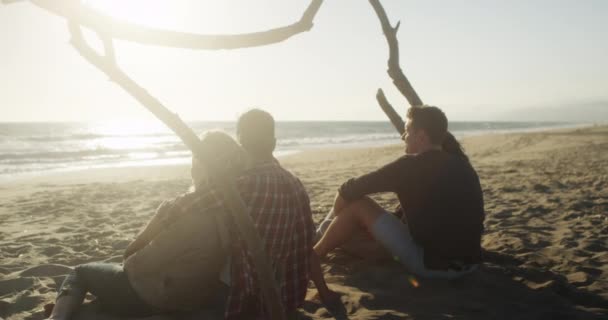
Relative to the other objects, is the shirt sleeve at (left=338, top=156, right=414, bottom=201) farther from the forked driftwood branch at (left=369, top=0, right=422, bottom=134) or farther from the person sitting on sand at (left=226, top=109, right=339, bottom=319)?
the forked driftwood branch at (left=369, top=0, right=422, bottom=134)

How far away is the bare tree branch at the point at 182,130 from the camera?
5.46 ft

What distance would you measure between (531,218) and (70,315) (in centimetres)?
484

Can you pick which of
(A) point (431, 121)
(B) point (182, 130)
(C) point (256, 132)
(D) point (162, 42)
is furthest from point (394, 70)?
(D) point (162, 42)

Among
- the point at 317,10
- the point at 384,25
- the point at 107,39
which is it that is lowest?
the point at 107,39

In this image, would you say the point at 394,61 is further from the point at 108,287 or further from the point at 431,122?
the point at 108,287

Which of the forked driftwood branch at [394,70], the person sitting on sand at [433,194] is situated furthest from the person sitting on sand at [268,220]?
the forked driftwood branch at [394,70]

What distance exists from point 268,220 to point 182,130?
3.32 feet

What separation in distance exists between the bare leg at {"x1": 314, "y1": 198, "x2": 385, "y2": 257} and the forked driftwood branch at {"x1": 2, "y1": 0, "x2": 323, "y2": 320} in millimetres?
1628

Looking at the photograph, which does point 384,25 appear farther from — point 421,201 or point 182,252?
point 182,252

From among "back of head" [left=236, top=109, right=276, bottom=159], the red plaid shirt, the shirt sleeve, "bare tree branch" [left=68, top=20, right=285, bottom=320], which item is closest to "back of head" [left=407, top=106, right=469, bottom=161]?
the shirt sleeve

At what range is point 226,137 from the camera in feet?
8.41

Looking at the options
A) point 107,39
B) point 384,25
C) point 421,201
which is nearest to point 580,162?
point 384,25

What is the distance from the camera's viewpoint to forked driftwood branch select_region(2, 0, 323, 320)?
153 cm

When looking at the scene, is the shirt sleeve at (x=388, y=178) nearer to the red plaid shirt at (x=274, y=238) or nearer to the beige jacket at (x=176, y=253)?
the red plaid shirt at (x=274, y=238)
